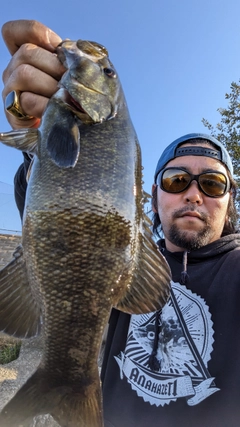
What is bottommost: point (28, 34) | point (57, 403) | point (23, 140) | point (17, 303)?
point (57, 403)

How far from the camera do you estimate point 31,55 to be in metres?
1.70

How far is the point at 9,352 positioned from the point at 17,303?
10.5 meters

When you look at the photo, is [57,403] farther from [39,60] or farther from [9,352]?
[9,352]

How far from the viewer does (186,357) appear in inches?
95.6

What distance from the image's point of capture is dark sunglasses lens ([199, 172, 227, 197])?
10.2 ft

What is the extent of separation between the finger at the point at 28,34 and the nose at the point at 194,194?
185cm

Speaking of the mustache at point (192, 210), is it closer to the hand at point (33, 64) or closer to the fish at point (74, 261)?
the fish at point (74, 261)

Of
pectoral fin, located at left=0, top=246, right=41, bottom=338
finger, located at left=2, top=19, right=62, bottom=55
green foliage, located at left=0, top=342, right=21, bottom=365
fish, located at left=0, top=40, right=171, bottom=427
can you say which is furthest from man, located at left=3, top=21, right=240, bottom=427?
green foliage, located at left=0, top=342, right=21, bottom=365

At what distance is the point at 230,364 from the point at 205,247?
1.16 meters

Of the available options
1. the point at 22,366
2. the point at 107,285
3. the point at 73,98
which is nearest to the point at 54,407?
the point at 107,285

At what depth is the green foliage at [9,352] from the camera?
1009 centimetres

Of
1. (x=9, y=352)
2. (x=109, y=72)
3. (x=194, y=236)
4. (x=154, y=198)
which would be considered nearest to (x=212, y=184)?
(x=194, y=236)

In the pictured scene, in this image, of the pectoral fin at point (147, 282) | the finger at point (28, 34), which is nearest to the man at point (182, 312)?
the finger at point (28, 34)

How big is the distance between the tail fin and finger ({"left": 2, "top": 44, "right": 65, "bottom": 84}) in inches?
61.4
